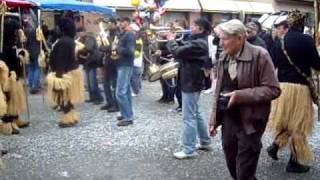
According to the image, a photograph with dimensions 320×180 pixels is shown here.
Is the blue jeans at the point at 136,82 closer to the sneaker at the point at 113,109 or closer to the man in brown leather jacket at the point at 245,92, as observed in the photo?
the sneaker at the point at 113,109

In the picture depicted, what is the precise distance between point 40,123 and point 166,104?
2991mm

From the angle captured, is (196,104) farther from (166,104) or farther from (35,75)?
(35,75)

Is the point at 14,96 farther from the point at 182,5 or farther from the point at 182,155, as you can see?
the point at 182,5

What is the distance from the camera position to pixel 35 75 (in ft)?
43.1

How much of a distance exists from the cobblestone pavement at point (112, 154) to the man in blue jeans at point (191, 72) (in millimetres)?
267

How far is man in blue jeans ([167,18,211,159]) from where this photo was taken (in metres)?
6.46

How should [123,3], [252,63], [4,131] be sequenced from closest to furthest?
[252,63] < [4,131] < [123,3]

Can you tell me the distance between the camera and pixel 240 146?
14.7 ft

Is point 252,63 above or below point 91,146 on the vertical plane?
above

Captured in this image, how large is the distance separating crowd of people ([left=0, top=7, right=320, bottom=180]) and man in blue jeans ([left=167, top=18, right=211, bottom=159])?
12 mm

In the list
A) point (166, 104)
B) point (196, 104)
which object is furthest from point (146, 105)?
point (196, 104)

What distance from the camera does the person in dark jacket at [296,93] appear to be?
A: 5.90 meters

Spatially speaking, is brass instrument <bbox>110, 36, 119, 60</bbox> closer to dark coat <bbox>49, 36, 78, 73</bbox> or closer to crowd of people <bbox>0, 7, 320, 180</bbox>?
crowd of people <bbox>0, 7, 320, 180</bbox>

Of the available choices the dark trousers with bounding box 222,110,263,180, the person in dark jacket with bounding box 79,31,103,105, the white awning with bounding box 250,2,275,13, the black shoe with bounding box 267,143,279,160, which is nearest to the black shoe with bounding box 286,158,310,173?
the black shoe with bounding box 267,143,279,160
